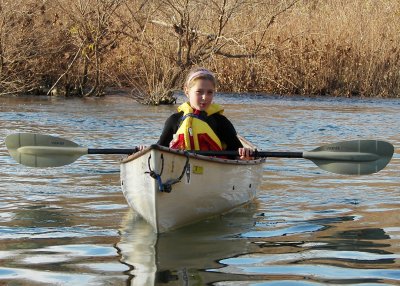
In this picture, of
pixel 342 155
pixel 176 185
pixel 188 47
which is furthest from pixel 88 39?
pixel 176 185

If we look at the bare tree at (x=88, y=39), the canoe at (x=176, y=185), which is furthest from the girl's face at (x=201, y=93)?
the bare tree at (x=88, y=39)

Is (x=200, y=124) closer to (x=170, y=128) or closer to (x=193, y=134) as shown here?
(x=193, y=134)

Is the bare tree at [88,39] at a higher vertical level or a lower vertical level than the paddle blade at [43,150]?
higher

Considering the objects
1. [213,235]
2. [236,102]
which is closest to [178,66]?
[236,102]

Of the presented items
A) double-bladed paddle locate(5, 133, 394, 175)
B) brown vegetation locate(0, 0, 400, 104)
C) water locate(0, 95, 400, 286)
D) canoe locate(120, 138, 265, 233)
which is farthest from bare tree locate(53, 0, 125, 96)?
canoe locate(120, 138, 265, 233)

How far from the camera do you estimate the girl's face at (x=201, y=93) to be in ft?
24.9

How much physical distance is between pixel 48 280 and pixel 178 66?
1363 centimetres

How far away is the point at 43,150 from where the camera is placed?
8250 millimetres

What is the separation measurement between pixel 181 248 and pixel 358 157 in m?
2.34

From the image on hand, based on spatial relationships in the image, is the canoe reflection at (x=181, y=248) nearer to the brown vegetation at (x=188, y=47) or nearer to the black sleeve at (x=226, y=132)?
the black sleeve at (x=226, y=132)

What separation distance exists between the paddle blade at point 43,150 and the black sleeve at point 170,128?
71cm

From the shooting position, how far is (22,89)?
20.5m

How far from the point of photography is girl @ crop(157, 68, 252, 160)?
25.0 feet

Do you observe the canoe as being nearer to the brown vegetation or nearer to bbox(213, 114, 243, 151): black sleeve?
bbox(213, 114, 243, 151): black sleeve
